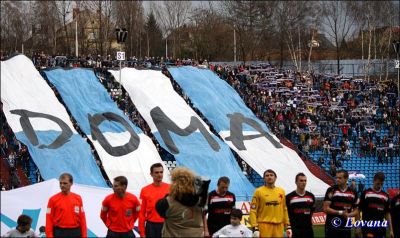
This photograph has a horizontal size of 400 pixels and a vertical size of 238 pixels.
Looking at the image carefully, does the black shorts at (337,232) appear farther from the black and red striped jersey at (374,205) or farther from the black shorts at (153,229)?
the black shorts at (153,229)

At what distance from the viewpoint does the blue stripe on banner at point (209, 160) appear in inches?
1077

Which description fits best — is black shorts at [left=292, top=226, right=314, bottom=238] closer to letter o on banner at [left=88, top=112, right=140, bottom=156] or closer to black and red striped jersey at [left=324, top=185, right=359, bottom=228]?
black and red striped jersey at [left=324, top=185, right=359, bottom=228]

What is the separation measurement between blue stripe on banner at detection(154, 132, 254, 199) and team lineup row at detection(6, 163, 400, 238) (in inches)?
594

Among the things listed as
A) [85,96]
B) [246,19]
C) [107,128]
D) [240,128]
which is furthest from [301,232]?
[246,19]

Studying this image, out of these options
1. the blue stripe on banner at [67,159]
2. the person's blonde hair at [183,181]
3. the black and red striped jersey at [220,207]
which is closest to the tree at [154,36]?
the blue stripe on banner at [67,159]

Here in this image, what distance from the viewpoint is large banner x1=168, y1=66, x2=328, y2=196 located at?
29.1 m

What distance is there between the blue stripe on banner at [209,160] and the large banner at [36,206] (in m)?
12.2

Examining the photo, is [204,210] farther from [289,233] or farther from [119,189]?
[289,233]

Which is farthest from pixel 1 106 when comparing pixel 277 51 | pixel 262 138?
pixel 277 51

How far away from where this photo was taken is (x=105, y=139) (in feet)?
91.8

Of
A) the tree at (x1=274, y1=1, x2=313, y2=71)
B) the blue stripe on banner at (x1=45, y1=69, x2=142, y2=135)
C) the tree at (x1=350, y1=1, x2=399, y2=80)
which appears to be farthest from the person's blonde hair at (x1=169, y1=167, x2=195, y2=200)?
the tree at (x1=350, y1=1, x2=399, y2=80)

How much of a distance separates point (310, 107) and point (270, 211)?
2657 centimetres

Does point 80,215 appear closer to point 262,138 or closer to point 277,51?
point 262,138

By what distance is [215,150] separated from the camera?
2891 cm
